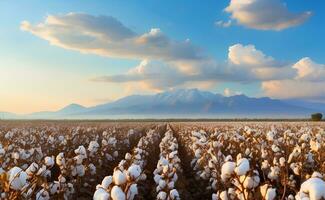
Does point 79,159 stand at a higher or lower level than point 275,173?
higher

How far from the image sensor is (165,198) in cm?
663

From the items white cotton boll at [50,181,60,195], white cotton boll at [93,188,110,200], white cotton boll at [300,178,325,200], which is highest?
white cotton boll at [300,178,325,200]

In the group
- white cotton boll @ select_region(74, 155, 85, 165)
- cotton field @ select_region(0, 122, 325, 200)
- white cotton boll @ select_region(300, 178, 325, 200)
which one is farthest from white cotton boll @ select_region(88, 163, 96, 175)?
white cotton boll @ select_region(300, 178, 325, 200)

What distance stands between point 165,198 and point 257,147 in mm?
5544

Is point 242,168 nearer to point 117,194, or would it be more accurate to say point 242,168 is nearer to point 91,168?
point 117,194

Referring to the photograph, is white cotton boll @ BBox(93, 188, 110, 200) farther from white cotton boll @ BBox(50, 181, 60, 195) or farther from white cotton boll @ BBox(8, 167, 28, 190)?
white cotton boll @ BBox(50, 181, 60, 195)

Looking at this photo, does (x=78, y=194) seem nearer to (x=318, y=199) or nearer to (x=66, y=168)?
(x=66, y=168)

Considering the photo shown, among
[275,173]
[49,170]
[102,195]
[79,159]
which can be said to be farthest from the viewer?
[49,170]

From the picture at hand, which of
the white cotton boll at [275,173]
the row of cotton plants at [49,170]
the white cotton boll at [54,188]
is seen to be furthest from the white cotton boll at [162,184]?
the white cotton boll at [275,173]

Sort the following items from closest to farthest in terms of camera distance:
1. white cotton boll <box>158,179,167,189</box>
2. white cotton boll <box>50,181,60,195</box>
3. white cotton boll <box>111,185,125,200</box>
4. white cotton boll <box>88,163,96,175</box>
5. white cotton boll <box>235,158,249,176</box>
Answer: white cotton boll <box>111,185,125,200</box>, white cotton boll <box>235,158,249,176</box>, white cotton boll <box>158,179,167,189</box>, white cotton boll <box>50,181,60,195</box>, white cotton boll <box>88,163,96,175</box>

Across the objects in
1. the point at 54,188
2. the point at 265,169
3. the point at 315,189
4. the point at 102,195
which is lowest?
the point at 54,188

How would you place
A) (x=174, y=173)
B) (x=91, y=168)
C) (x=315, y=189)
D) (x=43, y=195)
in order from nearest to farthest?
1. (x=315, y=189)
2. (x=43, y=195)
3. (x=174, y=173)
4. (x=91, y=168)

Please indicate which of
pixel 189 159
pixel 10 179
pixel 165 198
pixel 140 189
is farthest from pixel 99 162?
pixel 10 179

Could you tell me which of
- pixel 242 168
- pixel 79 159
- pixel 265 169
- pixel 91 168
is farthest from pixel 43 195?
pixel 265 169
